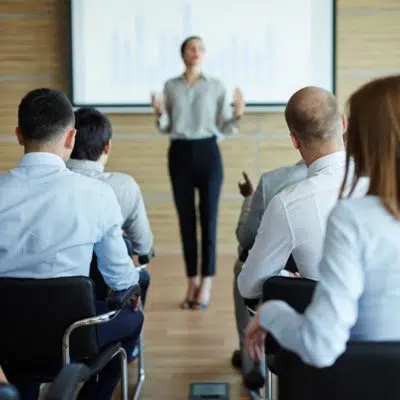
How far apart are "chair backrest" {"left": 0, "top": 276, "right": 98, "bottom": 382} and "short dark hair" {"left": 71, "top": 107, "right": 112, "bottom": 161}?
1.02 meters

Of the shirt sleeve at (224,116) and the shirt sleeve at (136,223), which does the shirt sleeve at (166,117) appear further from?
the shirt sleeve at (136,223)

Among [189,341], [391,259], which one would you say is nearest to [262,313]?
[391,259]

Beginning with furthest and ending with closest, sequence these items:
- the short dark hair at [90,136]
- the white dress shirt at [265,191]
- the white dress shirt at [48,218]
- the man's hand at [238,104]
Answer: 1. the man's hand at [238,104]
2. the short dark hair at [90,136]
3. the white dress shirt at [265,191]
4. the white dress shirt at [48,218]

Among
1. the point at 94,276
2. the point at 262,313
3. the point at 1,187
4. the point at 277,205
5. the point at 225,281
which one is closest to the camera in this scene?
the point at 262,313

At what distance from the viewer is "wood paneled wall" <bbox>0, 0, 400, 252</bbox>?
6449 mm

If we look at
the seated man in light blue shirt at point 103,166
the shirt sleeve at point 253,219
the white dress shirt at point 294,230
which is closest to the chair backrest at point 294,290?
the white dress shirt at point 294,230

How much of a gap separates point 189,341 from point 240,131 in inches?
105

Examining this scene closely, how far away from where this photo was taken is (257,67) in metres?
6.46

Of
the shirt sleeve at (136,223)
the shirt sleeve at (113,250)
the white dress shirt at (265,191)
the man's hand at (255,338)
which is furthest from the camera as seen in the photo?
the shirt sleeve at (136,223)

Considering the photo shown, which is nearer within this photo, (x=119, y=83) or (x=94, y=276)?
(x=94, y=276)

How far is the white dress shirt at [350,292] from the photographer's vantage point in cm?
136

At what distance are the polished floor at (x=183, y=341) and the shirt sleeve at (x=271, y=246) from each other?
132 cm

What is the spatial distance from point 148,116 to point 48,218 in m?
4.19

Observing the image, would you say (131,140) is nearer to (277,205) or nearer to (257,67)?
(257,67)
